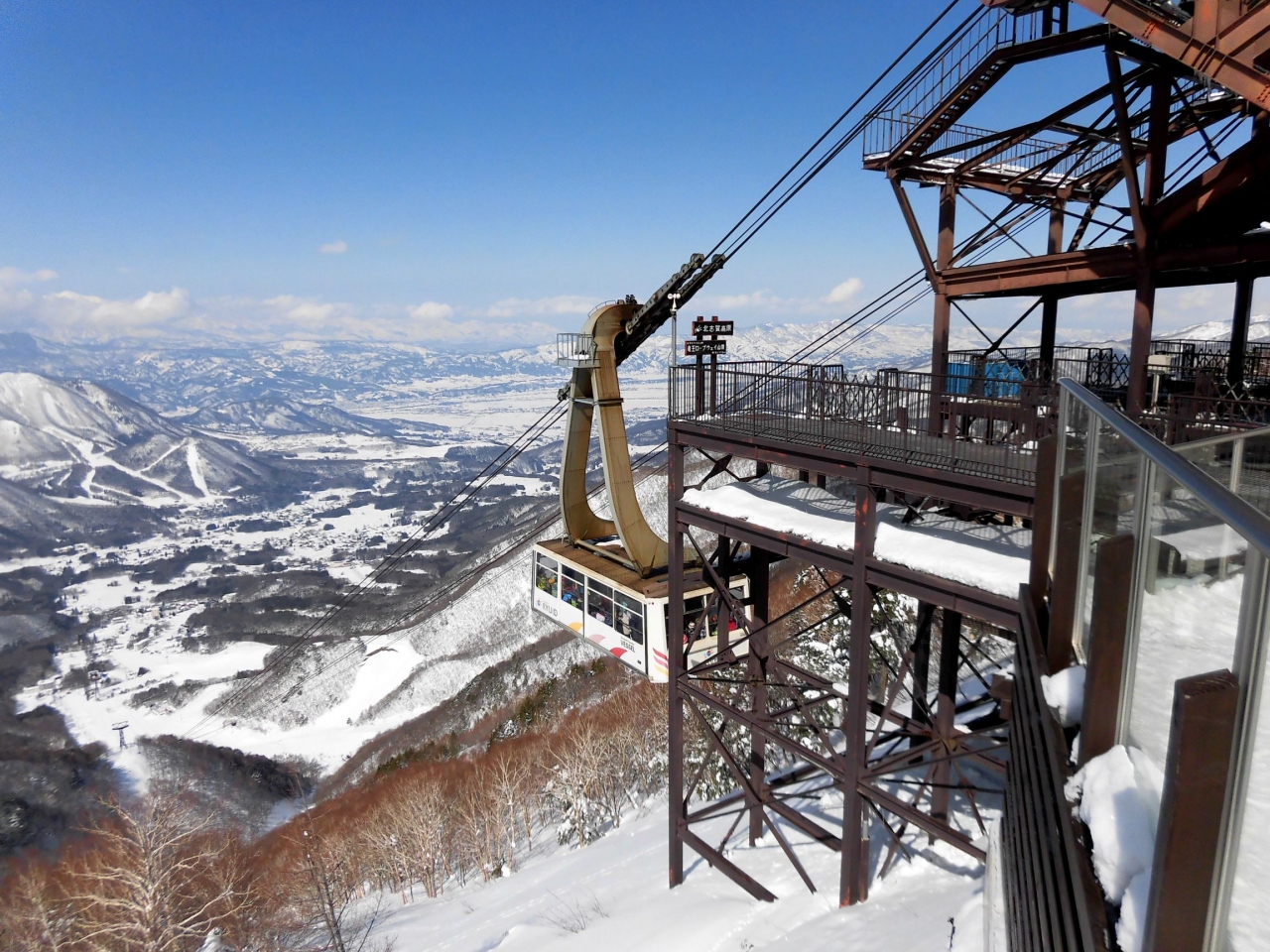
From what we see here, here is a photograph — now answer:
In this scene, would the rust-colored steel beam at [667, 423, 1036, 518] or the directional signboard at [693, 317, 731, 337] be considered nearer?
the rust-colored steel beam at [667, 423, 1036, 518]

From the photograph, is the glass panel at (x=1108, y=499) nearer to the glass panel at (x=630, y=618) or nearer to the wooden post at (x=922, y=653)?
the wooden post at (x=922, y=653)

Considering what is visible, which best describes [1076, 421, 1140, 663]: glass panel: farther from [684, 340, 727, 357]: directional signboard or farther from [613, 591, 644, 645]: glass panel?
[613, 591, 644, 645]: glass panel

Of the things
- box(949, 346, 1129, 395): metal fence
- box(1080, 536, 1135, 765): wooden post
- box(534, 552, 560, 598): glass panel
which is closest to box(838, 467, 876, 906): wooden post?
box(1080, 536, 1135, 765): wooden post

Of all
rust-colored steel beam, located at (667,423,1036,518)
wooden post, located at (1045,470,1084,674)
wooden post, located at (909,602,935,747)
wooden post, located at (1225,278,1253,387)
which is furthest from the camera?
wooden post, located at (1225,278,1253,387)

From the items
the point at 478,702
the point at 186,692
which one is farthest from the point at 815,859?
the point at 186,692

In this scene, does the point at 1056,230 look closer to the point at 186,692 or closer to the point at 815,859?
the point at 815,859

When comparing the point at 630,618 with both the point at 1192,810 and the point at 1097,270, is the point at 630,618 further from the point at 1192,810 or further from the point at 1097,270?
the point at 1192,810

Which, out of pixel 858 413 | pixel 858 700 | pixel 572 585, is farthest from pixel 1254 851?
pixel 572 585
